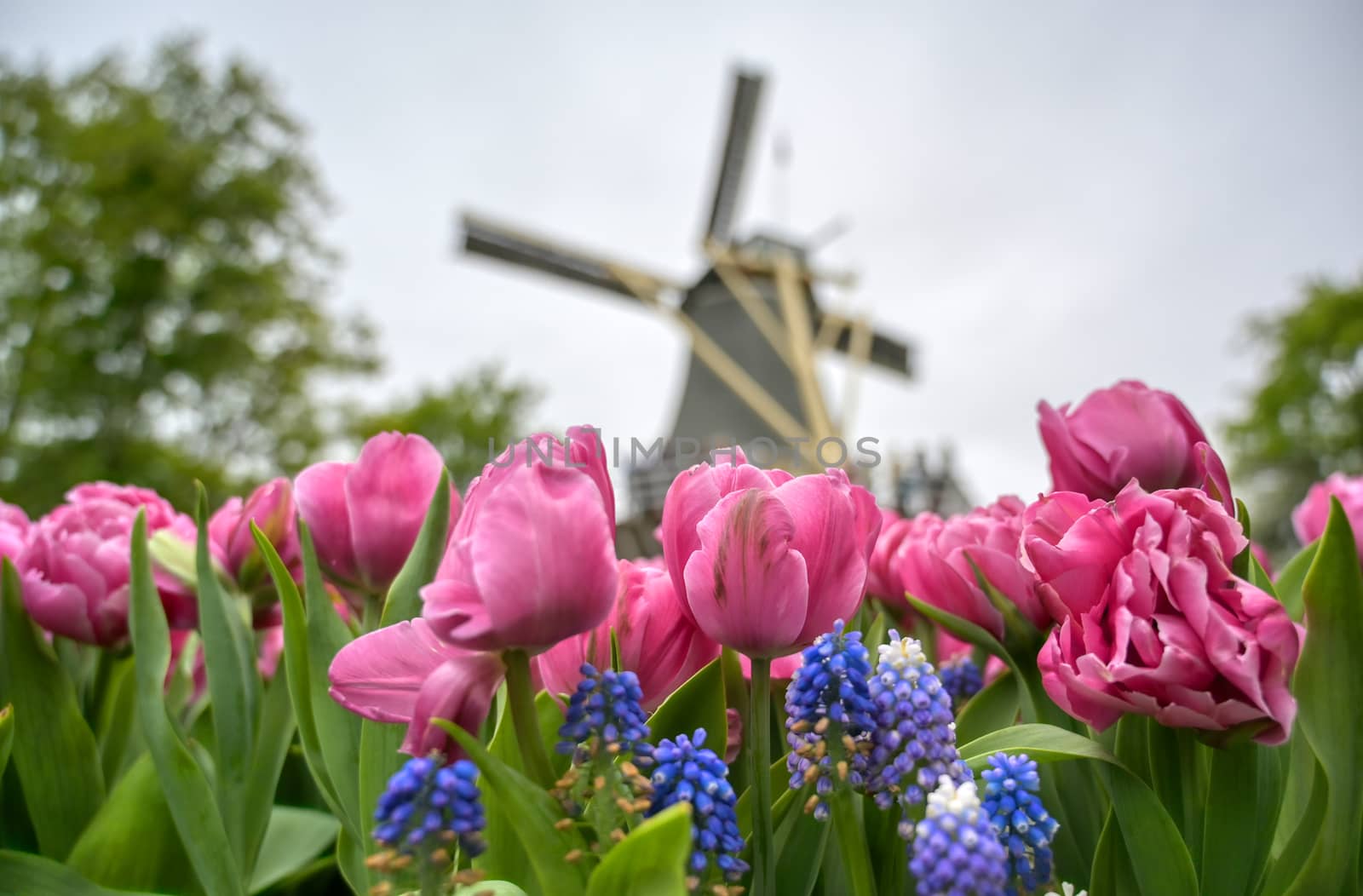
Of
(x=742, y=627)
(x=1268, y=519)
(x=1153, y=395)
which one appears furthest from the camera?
(x=1268, y=519)

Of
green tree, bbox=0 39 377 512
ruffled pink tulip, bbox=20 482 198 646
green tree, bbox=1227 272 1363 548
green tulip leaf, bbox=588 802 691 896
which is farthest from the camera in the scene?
green tree, bbox=1227 272 1363 548

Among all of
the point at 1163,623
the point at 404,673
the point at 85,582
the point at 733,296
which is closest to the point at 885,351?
the point at 733,296

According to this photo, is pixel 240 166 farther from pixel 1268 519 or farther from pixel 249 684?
pixel 1268 519

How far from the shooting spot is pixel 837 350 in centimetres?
1581

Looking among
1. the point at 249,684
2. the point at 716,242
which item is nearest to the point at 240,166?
the point at 716,242

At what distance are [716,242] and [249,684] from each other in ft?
47.0

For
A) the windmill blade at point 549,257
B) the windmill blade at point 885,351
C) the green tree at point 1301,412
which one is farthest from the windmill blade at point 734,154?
the green tree at point 1301,412

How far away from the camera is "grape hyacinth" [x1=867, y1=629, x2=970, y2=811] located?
1.76 ft

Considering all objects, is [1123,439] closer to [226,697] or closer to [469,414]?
[226,697]

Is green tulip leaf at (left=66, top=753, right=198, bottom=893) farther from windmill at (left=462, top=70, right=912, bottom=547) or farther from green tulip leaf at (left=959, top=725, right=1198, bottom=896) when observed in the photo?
windmill at (left=462, top=70, right=912, bottom=547)

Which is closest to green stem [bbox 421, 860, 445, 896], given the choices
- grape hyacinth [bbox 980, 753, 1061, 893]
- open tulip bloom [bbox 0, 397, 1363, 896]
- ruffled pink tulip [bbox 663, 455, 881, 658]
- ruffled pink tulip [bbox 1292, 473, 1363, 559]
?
open tulip bloom [bbox 0, 397, 1363, 896]

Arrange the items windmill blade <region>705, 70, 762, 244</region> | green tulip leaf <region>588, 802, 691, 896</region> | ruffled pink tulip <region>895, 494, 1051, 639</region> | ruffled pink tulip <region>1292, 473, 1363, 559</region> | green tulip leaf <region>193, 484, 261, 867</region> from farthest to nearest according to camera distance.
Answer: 1. windmill blade <region>705, 70, 762, 244</region>
2. ruffled pink tulip <region>1292, 473, 1363, 559</region>
3. green tulip leaf <region>193, 484, 261, 867</region>
4. ruffled pink tulip <region>895, 494, 1051, 639</region>
5. green tulip leaf <region>588, 802, 691, 896</region>

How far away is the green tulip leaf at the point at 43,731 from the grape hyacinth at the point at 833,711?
0.85m

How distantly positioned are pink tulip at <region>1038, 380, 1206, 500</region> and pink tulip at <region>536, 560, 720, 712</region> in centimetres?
41
